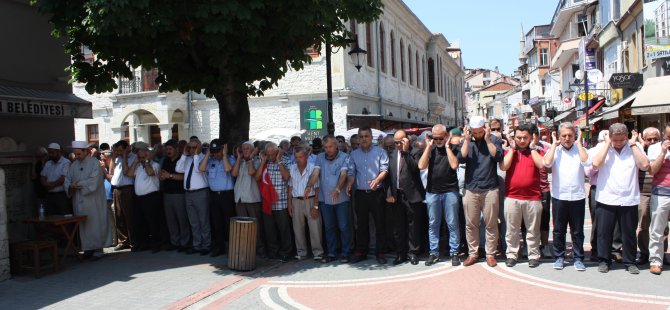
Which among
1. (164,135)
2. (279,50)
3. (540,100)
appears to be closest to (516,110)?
(540,100)

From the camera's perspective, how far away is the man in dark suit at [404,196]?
24.5 feet

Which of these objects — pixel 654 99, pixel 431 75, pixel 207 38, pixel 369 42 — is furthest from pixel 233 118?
pixel 431 75

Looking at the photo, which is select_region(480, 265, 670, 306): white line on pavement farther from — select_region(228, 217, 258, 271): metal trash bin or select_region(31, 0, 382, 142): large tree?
select_region(31, 0, 382, 142): large tree

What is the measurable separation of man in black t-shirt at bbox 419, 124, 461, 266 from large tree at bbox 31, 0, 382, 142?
244 centimetres

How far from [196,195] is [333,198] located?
2.29 m

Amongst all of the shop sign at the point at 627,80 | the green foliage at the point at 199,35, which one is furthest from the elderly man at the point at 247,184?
the shop sign at the point at 627,80

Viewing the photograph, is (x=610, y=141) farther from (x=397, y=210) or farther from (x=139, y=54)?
(x=139, y=54)

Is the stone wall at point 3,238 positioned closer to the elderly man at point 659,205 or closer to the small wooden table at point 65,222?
the small wooden table at point 65,222

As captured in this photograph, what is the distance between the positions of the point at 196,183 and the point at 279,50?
8.10 ft

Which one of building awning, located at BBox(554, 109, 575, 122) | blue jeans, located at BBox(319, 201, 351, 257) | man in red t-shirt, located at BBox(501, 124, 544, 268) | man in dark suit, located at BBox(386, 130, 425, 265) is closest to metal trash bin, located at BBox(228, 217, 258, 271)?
blue jeans, located at BBox(319, 201, 351, 257)

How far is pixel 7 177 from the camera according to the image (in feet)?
→ 28.2

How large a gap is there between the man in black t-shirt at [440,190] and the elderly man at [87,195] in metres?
5.17

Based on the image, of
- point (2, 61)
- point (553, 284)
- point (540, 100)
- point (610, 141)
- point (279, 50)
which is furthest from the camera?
point (540, 100)

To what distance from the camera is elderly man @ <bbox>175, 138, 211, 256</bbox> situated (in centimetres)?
838
